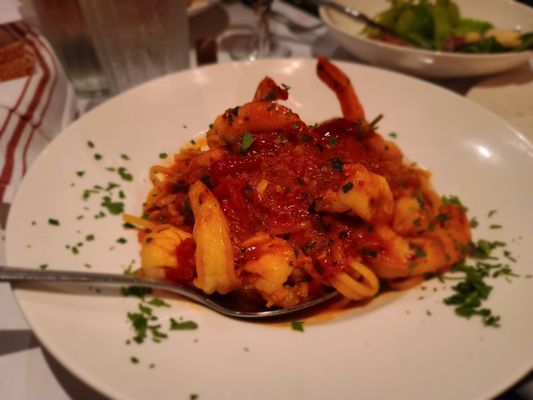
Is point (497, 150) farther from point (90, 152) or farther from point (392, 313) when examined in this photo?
point (90, 152)

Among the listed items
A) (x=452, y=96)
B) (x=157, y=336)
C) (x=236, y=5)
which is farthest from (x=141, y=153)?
(x=236, y=5)

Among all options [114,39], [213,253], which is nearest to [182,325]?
[213,253]

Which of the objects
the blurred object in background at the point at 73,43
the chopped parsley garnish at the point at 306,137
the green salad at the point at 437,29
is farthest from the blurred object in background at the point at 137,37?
the green salad at the point at 437,29

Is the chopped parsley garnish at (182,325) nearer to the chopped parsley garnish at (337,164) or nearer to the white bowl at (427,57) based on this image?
the chopped parsley garnish at (337,164)

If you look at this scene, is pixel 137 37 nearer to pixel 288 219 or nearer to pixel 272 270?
pixel 288 219

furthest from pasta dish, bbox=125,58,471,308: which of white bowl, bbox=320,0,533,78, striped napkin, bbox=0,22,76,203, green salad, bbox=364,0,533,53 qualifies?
green salad, bbox=364,0,533,53

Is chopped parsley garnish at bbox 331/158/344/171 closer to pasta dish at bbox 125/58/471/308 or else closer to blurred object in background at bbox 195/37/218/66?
pasta dish at bbox 125/58/471/308
